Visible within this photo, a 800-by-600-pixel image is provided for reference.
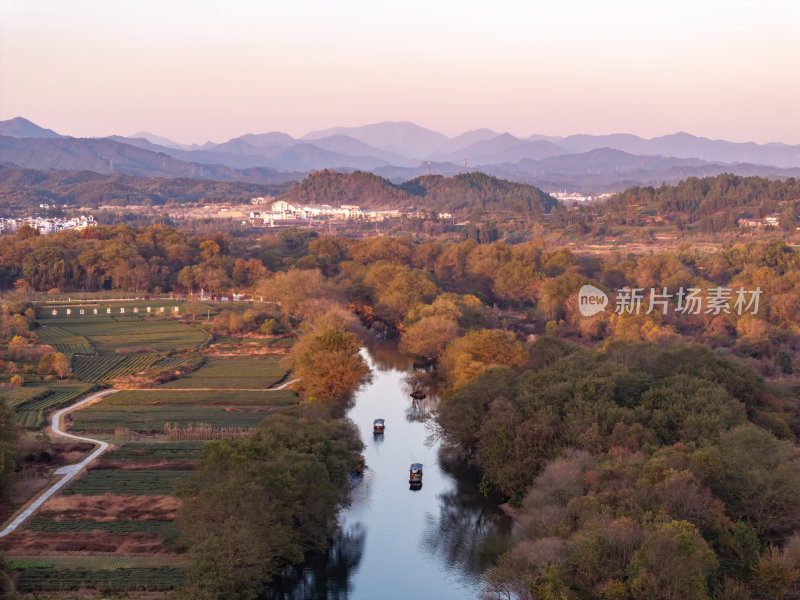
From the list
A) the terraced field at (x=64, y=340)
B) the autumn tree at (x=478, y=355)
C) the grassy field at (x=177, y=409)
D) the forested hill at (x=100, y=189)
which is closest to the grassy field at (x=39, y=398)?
the grassy field at (x=177, y=409)

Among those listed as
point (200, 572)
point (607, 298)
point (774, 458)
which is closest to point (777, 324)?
point (607, 298)

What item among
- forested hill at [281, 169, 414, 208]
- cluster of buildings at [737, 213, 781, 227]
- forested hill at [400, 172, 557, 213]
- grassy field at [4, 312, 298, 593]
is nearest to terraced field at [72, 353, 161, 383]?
grassy field at [4, 312, 298, 593]

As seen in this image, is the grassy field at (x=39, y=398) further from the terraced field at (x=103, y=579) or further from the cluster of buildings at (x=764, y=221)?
the cluster of buildings at (x=764, y=221)

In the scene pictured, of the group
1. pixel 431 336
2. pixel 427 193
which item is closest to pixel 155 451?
pixel 431 336

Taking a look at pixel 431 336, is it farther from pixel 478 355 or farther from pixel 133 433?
pixel 133 433

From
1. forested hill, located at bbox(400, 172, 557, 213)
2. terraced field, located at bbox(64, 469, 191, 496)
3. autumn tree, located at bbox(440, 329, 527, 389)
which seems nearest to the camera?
terraced field, located at bbox(64, 469, 191, 496)

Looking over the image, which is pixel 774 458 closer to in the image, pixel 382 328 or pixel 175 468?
pixel 175 468

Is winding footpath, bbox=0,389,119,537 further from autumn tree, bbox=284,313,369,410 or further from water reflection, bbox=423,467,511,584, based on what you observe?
water reflection, bbox=423,467,511,584

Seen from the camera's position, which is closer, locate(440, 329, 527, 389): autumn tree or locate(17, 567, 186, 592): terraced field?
locate(17, 567, 186, 592): terraced field
